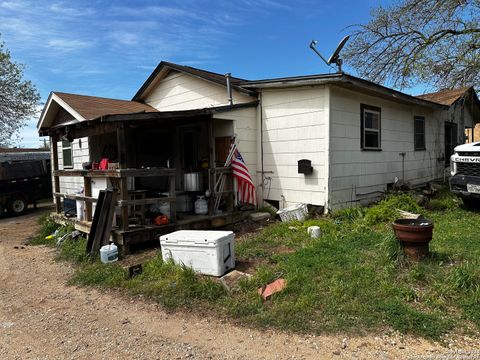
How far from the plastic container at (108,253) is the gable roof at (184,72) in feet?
16.6

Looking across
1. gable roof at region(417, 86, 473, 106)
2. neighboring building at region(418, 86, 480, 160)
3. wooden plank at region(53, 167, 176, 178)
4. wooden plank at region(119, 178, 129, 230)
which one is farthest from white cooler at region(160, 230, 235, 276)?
gable roof at region(417, 86, 473, 106)

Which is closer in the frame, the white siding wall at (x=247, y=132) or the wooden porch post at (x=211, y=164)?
the wooden porch post at (x=211, y=164)

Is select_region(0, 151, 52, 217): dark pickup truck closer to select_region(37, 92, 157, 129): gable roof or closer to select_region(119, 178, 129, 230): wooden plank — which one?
select_region(37, 92, 157, 129): gable roof

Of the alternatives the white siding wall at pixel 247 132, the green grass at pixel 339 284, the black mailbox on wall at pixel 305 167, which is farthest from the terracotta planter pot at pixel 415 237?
the white siding wall at pixel 247 132

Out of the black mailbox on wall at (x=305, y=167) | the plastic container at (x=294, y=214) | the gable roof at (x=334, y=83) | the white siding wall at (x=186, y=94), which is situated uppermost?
the white siding wall at (x=186, y=94)

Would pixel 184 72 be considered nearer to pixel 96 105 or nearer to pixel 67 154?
pixel 96 105

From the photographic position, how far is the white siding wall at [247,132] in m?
8.77

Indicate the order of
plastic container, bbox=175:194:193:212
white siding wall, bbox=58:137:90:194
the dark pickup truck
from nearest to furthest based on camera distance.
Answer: plastic container, bbox=175:194:193:212 < white siding wall, bbox=58:137:90:194 < the dark pickup truck

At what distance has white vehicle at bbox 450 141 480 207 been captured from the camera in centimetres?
761

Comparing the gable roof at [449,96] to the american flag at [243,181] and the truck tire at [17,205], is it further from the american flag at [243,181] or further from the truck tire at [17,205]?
the truck tire at [17,205]

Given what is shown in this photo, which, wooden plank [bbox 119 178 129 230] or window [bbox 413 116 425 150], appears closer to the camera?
wooden plank [bbox 119 178 129 230]

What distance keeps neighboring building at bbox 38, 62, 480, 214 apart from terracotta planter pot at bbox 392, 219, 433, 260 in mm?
3399

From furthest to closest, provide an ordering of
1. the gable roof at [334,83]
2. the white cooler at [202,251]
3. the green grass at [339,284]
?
the gable roof at [334,83]
the white cooler at [202,251]
the green grass at [339,284]

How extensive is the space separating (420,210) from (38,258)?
8.09 m
